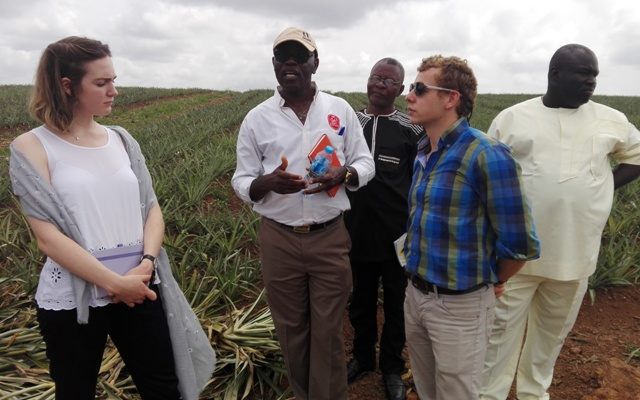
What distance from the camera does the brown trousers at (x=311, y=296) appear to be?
2.06m

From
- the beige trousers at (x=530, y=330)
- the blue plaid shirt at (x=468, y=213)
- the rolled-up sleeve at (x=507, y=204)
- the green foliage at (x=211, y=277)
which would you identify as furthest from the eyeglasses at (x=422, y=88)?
the green foliage at (x=211, y=277)

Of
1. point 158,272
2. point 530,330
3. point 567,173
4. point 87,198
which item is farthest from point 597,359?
point 87,198

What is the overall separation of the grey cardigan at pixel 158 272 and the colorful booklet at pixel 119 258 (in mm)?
47

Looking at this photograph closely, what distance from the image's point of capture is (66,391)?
5.28 feet

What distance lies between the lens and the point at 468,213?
1.59 m

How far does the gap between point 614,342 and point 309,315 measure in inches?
87.1

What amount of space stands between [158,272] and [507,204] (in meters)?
1.26

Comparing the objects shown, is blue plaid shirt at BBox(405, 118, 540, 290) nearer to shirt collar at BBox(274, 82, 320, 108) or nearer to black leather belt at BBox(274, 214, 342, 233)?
black leather belt at BBox(274, 214, 342, 233)

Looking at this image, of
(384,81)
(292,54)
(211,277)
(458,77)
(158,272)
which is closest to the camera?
(458,77)

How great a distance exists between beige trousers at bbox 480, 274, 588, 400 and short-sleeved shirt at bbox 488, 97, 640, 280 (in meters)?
0.14

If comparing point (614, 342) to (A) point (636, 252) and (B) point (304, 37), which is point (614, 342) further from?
(B) point (304, 37)

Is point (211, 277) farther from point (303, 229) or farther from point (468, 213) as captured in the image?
point (468, 213)

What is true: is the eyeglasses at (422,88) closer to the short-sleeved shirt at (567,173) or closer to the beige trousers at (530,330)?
the short-sleeved shirt at (567,173)

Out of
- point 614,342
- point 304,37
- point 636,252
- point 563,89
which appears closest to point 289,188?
point 304,37
